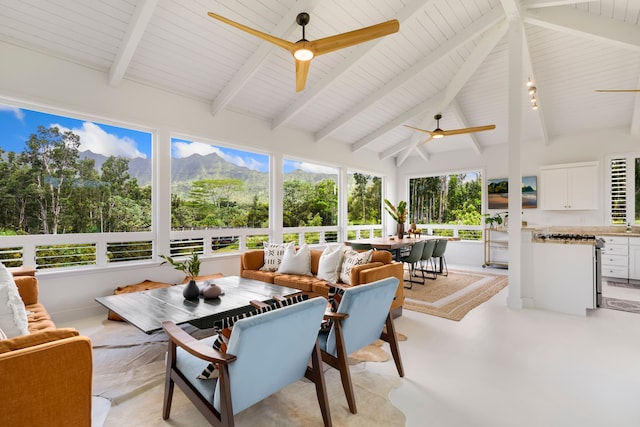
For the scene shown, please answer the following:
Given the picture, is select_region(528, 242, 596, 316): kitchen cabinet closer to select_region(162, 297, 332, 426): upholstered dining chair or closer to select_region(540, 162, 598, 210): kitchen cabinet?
select_region(540, 162, 598, 210): kitchen cabinet

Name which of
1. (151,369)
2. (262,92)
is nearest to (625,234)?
(262,92)

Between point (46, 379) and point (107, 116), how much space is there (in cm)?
378

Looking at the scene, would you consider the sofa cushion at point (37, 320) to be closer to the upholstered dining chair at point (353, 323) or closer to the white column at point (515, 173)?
the upholstered dining chair at point (353, 323)

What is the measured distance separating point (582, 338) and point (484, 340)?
3.40ft

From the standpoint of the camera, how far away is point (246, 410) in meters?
2.11

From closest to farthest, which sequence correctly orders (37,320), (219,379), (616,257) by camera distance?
1. (219,379)
2. (37,320)
3. (616,257)

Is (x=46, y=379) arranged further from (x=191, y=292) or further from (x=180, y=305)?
(x=191, y=292)

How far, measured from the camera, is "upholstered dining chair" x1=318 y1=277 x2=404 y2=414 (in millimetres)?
2088

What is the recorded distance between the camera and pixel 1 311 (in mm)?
1818

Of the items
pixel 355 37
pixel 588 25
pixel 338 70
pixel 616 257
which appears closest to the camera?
pixel 355 37

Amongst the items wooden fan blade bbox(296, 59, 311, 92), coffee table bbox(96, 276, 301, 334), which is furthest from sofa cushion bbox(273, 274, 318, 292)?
wooden fan blade bbox(296, 59, 311, 92)

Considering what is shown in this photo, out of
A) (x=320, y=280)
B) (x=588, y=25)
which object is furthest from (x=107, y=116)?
(x=588, y=25)

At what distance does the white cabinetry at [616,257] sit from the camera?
586 cm

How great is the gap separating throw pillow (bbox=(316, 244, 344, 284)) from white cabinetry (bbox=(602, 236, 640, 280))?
17.3 feet
